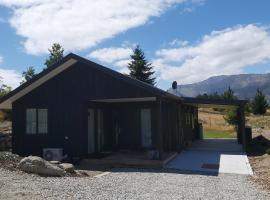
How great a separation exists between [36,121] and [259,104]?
134ft

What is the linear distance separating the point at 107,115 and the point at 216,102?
570 centimetres

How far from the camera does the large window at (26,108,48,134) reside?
17891 millimetres

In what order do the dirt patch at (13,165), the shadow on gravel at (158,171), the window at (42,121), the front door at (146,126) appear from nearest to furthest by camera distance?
the dirt patch at (13,165) < the shadow on gravel at (158,171) < the window at (42,121) < the front door at (146,126)

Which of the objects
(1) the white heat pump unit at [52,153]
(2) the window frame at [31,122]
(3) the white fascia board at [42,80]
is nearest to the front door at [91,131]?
(1) the white heat pump unit at [52,153]

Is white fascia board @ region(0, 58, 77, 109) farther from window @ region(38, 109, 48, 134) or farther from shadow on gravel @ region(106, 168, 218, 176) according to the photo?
shadow on gravel @ region(106, 168, 218, 176)

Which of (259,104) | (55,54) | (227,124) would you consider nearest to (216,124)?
(227,124)

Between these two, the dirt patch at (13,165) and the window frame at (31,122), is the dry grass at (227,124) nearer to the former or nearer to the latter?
the window frame at (31,122)

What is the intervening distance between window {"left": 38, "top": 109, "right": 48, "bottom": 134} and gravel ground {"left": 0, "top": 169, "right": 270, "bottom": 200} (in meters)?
6.01

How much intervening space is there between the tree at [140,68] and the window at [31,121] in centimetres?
3884

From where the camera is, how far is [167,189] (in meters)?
10.5

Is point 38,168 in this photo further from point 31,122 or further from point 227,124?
point 227,124

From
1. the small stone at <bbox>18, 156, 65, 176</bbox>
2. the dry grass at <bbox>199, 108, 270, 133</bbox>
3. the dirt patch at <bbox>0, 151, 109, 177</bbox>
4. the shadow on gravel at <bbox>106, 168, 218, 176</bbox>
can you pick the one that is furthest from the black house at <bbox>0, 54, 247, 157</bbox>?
Result: the dry grass at <bbox>199, 108, 270, 133</bbox>

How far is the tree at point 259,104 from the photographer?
172 ft

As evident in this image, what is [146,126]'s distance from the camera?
63.6 feet
